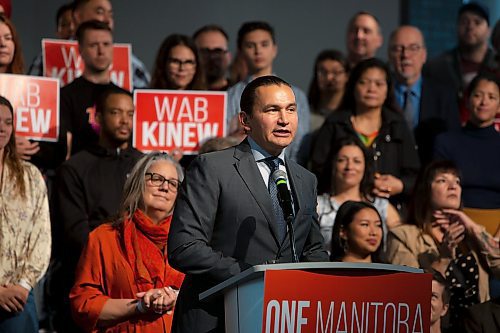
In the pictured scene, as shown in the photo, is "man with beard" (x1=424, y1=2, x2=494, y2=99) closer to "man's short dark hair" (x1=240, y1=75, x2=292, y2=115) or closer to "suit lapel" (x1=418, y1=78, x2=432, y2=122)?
"suit lapel" (x1=418, y1=78, x2=432, y2=122)

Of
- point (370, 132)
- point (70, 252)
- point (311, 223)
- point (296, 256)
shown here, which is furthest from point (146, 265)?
point (370, 132)

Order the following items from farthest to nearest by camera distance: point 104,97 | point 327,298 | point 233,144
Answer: point 104,97
point 233,144
point 327,298

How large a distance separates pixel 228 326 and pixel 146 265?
1.63m

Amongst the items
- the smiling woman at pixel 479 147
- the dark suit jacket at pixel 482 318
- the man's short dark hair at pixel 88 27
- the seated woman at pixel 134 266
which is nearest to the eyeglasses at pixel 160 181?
the seated woman at pixel 134 266

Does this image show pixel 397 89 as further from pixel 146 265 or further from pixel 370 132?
pixel 146 265

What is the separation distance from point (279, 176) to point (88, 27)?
3.65 metres

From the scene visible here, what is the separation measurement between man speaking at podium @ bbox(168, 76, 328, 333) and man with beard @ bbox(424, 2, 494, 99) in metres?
4.38

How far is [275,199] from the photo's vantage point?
12.1ft

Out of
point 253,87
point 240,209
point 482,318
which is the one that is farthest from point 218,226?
point 482,318

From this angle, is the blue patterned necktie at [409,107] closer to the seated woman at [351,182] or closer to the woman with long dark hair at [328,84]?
the woman with long dark hair at [328,84]

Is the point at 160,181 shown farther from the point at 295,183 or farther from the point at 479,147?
the point at 479,147

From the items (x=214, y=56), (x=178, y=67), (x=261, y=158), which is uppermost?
(x=214, y=56)

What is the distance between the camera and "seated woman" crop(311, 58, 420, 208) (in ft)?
22.0

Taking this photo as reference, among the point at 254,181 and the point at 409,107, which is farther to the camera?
the point at 409,107
